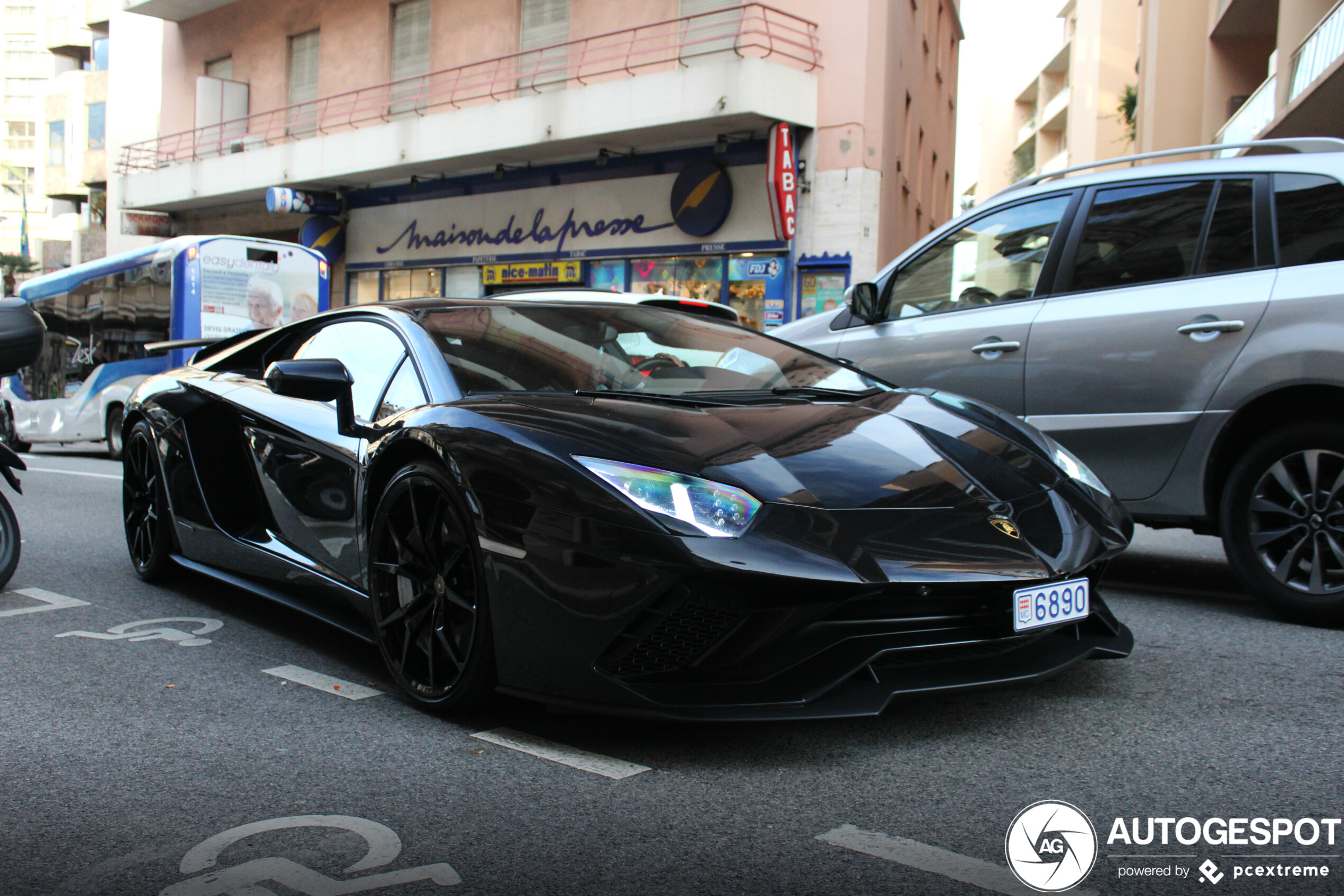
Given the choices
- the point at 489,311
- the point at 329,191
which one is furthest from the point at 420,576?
the point at 329,191

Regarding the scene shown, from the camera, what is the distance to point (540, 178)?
64.6ft

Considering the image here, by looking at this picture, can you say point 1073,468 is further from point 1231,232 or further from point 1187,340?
point 1231,232

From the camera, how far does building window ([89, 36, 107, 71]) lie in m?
47.0

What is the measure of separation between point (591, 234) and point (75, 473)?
9.94m

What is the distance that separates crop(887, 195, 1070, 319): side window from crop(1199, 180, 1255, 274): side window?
26.0 inches

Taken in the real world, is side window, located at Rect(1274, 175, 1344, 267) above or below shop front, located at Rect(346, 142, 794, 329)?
below

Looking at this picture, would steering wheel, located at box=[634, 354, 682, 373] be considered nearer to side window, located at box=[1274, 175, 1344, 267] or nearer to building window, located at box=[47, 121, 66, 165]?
side window, located at box=[1274, 175, 1344, 267]

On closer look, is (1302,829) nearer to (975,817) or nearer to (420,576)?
(975,817)

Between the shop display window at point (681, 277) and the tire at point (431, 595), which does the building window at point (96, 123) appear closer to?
the shop display window at point (681, 277)

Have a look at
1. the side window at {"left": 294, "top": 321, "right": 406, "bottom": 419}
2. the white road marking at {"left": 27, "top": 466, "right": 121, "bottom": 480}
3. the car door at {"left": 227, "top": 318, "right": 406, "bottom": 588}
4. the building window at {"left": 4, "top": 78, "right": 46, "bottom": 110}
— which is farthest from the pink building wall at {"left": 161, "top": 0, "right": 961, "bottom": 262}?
the building window at {"left": 4, "top": 78, "right": 46, "bottom": 110}

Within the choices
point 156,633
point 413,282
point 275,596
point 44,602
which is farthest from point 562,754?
point 413,282

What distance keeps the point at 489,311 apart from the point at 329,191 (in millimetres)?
21188

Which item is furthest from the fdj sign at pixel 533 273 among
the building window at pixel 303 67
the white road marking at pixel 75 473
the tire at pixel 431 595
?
the tire at pixel 431 595

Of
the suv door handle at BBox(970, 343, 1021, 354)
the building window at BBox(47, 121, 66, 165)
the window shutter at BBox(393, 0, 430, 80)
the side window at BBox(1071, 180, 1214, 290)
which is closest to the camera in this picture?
the side window at BBox(1071, 180, 1214, 290)
